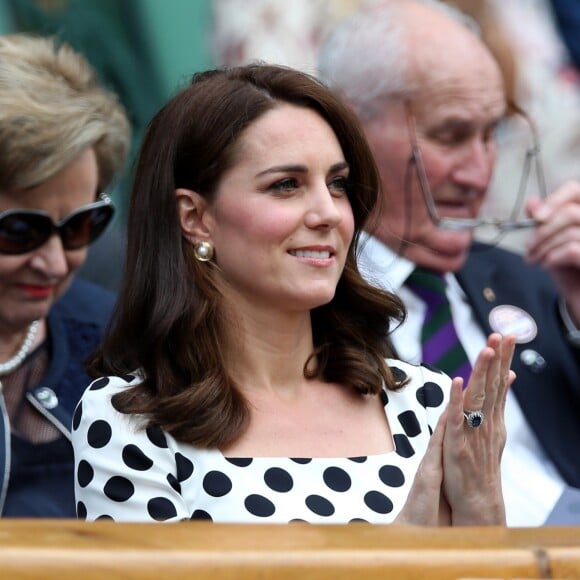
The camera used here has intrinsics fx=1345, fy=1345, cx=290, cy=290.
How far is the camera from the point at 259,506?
2270 millimetres

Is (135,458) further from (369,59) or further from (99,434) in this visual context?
(369,59)

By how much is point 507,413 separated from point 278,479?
1174mm

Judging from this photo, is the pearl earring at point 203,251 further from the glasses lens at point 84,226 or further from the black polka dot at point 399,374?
the glasses lens at point 84,226

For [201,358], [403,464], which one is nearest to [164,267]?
[201,358]

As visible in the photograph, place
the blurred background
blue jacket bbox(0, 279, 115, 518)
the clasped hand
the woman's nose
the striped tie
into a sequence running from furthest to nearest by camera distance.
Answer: the blurred background
the striped tie
the woman's nose
blue jacket bbox(0, 279, 115, 518)
the clasped hand

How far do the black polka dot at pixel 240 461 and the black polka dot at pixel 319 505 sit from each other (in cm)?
12

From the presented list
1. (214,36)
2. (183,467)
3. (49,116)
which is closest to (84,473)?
(183,467)

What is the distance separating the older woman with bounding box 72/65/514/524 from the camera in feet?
7.42

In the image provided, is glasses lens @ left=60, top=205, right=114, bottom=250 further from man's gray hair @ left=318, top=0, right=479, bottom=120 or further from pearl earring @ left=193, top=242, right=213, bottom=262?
man's gray hair @ left=318, top=0, right=479, bottom=120

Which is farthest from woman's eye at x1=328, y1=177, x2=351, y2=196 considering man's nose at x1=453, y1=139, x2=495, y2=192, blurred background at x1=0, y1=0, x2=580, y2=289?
blurred background at x1=0, y1=0, x2=580, y2=289

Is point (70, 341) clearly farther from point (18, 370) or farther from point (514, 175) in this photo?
point (514, 175)

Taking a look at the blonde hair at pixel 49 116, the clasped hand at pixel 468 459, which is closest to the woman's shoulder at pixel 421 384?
the clasped hand at pixel 468 459

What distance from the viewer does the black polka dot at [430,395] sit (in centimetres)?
261

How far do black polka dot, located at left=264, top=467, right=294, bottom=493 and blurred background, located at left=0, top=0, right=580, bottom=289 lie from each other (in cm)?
201
